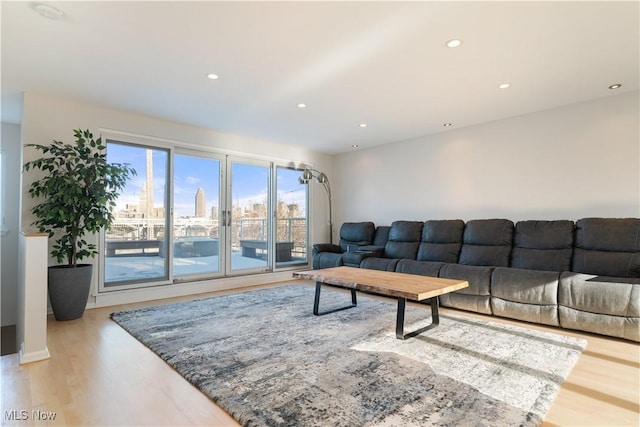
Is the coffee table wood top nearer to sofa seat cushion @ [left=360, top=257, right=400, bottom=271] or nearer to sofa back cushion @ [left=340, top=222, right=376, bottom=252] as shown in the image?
sofa seat cushion @ [left=360, top=257, right=400, bottom=271]

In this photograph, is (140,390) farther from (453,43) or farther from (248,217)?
(248,217)

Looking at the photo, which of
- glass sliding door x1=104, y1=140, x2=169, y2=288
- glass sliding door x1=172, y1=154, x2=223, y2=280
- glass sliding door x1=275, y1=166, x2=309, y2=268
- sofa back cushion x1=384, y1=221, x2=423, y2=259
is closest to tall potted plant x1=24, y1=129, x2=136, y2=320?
glass sliding door x1=104, y1=140, x2=169, y2=288

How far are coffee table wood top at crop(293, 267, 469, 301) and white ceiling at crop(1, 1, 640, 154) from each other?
1.94 m

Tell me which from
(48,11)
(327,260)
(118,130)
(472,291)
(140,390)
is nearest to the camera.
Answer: (140,390)

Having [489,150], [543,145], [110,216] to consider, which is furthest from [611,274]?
[110,216]

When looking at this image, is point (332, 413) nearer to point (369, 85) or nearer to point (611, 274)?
point (369, 85)

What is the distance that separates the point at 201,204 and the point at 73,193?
5.66ft

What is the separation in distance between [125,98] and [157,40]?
1512 mm

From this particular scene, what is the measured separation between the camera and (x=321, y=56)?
8.71 feet

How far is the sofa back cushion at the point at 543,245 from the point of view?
11.5 ft

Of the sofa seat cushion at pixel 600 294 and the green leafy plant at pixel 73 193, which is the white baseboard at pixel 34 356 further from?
the sofa seat cushion at pixel 600 294

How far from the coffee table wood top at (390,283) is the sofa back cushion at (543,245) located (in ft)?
3.96

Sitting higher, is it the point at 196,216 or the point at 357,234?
the point at 196,216

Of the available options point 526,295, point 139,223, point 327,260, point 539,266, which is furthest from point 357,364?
point 139,223
